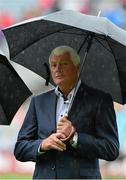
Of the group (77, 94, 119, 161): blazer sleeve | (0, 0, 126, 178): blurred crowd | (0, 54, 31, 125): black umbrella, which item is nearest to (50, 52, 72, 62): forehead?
(77, 94, 119, 161): blazer sleeve

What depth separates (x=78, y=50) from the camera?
11.4ft

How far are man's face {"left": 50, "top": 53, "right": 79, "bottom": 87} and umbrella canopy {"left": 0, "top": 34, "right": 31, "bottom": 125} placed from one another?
48 centimetres

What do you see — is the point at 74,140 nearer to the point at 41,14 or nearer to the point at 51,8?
the point at 41,14

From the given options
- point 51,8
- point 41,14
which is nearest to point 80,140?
point 41,14

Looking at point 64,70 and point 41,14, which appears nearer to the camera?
point 64,70

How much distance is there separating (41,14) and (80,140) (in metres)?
6.86

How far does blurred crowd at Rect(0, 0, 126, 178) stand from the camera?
8336mm

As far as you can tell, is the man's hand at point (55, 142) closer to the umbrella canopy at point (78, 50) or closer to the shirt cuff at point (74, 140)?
the shirt cuff at point (74, 140)

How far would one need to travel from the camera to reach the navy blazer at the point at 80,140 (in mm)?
2936

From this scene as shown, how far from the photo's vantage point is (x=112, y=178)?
26.7 feet

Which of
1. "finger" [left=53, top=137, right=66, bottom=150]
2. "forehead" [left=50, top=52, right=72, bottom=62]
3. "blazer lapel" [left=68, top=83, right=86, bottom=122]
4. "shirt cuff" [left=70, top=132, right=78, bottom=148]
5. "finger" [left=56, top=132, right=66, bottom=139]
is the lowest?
"shirt cuff" [left=70, top=132, right=78, bottom=148]

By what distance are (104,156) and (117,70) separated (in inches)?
25.7

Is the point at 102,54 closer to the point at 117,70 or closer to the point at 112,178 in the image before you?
the point at 117,70

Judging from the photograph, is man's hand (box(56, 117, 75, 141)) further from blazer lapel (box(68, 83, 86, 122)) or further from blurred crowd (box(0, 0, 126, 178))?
blurred crowd (box(0, 0, 126, 178))
